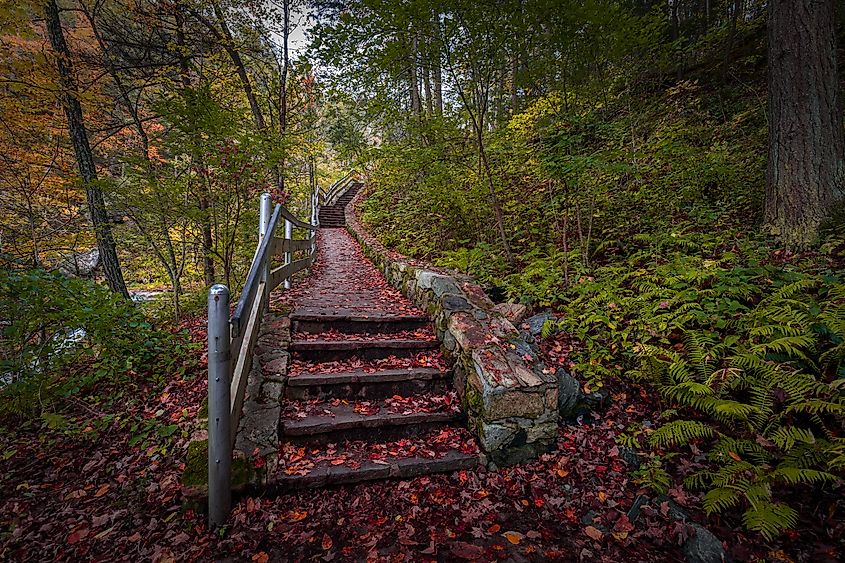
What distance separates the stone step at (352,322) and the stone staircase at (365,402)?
0.4 inches

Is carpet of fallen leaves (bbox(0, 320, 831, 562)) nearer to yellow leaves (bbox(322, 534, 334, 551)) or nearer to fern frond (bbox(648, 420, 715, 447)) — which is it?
yellow leaves (bbox(322, 534, 334, 551))

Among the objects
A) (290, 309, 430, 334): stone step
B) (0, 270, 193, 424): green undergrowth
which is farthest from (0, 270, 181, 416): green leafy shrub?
(290, 309, 430, 334): stone step

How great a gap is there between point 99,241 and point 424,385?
6328 millimetres

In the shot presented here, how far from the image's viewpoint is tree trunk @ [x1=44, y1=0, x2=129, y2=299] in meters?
5.55

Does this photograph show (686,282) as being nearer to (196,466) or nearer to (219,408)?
(219,408)

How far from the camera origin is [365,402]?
301 centimetres

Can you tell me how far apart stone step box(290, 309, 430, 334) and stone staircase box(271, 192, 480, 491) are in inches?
0.4

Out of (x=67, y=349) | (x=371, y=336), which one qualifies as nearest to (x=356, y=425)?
(x=371, y=336)

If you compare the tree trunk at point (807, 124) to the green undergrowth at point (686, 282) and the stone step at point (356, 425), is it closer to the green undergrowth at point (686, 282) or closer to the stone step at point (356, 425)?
the green undergrowth at point (686, 282)

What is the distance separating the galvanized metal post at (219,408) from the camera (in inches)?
74.3

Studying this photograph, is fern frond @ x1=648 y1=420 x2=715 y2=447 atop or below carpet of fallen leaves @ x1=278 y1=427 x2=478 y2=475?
atop

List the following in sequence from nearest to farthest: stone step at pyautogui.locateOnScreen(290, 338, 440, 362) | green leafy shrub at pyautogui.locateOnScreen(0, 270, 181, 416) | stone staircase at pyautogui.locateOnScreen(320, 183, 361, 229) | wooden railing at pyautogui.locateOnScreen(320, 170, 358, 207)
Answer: green leafy shrub at pyautogui.locateOnScreen(0, 270, 181, 416)
stone step at pyautogui.locateOnScreen(290, 338, 440, 362)
stone staircase at pyautogui.locateOnScreen(320, 183, 361, 229)
wooden railing at pyautogui.locateOnScreen(320, 170, 358, 207)

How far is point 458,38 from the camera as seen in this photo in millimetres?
4383

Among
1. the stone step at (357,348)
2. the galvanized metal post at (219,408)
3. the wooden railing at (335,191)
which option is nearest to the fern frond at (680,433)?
the stone step at (357,348)
